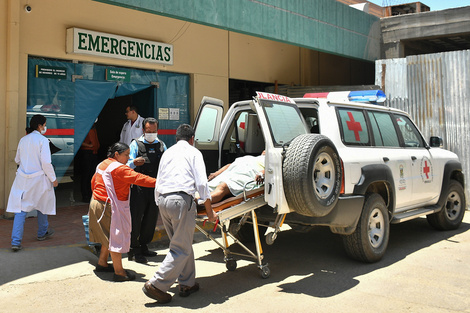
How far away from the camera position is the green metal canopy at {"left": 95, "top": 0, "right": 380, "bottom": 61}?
862cm

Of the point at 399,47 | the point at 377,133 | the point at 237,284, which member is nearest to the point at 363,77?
the point at 399,47

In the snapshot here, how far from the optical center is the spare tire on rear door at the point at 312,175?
200 inches

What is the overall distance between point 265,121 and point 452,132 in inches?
279

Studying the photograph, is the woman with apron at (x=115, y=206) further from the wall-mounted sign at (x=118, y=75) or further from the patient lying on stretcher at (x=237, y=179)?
the wall-mounted sign at (x=118, y=75)

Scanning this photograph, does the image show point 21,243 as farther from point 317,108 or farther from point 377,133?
point 377,133

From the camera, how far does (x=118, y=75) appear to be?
32.7 feet

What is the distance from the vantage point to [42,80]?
878 cm

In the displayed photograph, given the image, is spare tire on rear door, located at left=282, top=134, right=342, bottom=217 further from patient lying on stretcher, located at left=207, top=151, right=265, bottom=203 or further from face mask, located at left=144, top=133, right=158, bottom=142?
face mask, located at left=144, top=133, right=158, bottom=142

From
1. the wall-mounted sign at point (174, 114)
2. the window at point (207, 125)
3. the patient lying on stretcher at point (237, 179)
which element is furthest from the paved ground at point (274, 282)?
the wall-mounted sign at point (174, 114)

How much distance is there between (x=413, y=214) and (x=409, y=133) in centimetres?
135

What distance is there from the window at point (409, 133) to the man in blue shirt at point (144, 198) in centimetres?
370

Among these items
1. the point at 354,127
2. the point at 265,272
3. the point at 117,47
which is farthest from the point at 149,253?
the point at 117,47

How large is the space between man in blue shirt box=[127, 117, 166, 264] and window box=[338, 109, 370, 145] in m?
2.44

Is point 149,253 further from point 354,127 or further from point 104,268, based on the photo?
point 354,127
